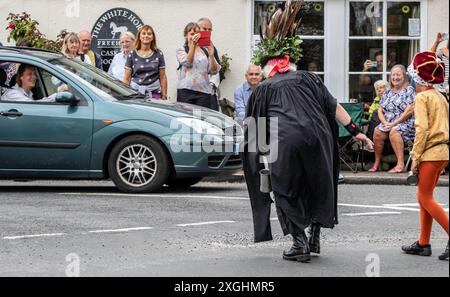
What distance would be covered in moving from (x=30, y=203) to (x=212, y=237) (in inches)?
124

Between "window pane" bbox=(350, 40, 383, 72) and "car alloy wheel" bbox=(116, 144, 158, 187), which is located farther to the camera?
"window pane" bbox=(350, 40, 383, 72)

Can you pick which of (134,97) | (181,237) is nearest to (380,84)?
(134,97)

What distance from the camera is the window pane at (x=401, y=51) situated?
68.5ft

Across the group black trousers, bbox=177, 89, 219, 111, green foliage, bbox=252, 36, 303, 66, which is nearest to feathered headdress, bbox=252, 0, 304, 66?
green foliage, bbox=252, 36, 303, 66

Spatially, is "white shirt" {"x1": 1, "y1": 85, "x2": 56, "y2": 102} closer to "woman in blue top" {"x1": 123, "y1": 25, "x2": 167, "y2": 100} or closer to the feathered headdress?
"woman in blue top" {"x1": 123, "y1": 25, "x2": 167, "y2": 100}

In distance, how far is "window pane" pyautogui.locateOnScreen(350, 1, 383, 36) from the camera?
68.0 ft

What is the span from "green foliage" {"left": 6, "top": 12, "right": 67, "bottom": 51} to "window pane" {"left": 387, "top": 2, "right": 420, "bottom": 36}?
5.70 meters

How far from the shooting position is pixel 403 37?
68.4 ft

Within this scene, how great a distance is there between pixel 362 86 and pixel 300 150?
38.9 ft

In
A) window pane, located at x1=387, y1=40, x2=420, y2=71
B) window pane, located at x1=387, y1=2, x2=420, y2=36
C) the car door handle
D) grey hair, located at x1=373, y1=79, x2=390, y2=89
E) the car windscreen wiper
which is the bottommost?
the car door handle

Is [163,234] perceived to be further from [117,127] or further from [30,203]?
[117,127]

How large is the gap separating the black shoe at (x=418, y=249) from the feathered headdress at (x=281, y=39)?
1.75 metres

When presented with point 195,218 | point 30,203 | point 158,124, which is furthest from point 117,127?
point 195,218

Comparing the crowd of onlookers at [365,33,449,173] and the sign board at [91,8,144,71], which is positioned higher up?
the sign board at [91,8,144,71]
